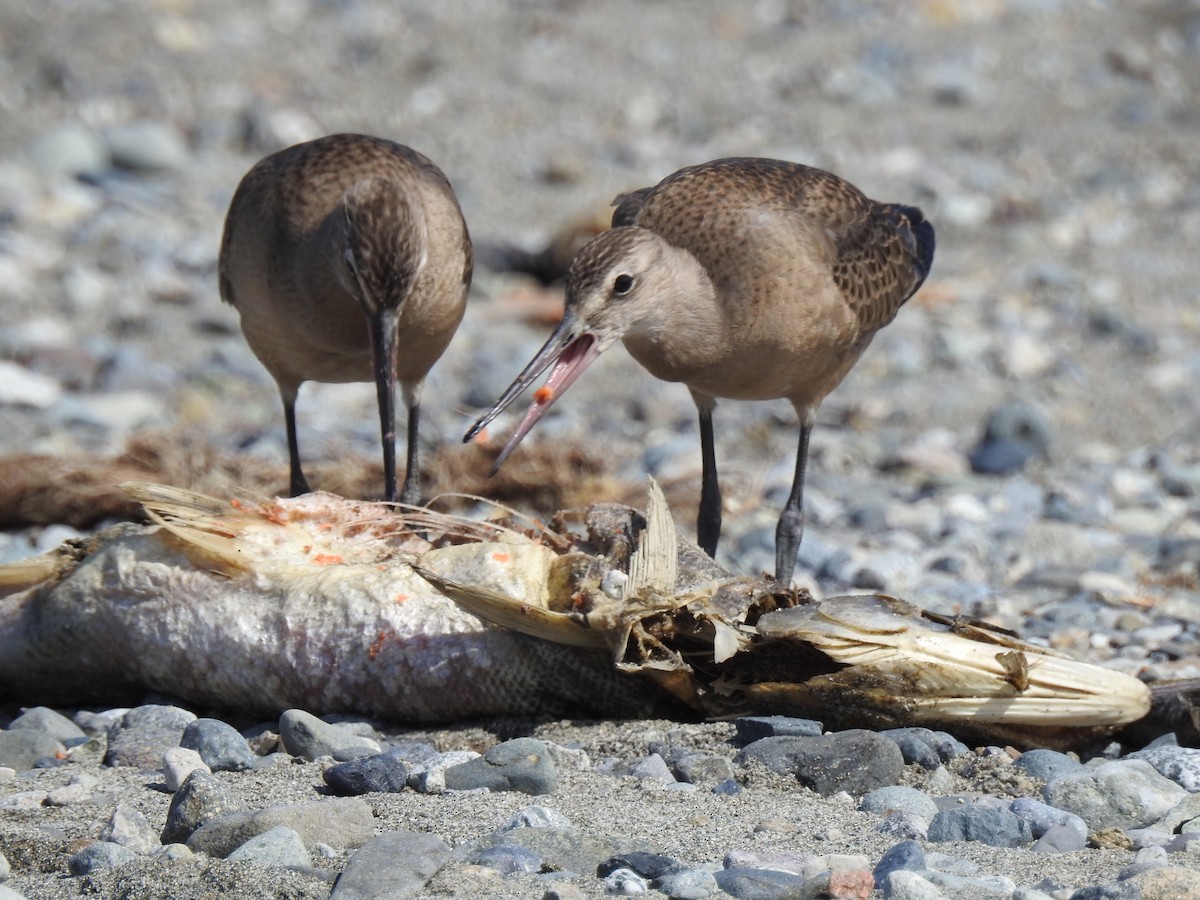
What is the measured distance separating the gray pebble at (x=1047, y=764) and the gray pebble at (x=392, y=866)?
1544 millimetres

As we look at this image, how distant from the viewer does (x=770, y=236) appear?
222 inches

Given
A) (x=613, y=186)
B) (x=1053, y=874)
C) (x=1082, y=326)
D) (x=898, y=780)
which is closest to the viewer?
(x=1053, y=874)

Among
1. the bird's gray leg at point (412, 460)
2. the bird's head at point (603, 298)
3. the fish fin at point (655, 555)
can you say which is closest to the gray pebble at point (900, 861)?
the fish fin at point (655, 555)

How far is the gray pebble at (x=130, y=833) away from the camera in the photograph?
143 inches

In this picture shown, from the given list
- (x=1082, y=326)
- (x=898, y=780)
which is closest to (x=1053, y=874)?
(x=898, y=780)

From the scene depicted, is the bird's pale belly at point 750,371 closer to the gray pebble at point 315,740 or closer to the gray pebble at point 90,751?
the gray pebble at point 315,740

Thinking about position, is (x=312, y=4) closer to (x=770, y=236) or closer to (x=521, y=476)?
(x=521, y=476)

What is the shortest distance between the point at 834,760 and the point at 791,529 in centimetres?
212

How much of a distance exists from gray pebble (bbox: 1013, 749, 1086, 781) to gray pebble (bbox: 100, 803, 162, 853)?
2133 millimetres

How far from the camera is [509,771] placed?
4.00 meters

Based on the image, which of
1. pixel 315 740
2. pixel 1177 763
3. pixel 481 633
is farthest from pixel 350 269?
pixel 1177 763

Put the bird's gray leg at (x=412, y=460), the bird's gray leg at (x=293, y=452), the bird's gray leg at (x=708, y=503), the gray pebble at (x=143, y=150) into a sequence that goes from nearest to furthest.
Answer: the bird's gray leg at (x=708, y=503), the bird's gray leg at (x=293, y=452), the bird's gray leg at (x=412, y=460), the gray pebble at (x=143, y=150)

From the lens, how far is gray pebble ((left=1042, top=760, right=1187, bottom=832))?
3904 mm

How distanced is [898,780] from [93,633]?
7.49ft
